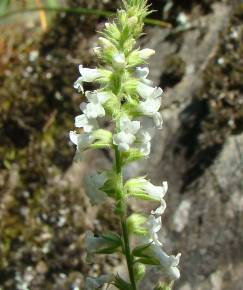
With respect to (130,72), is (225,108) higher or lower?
higher

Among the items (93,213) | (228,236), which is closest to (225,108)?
(228,236)

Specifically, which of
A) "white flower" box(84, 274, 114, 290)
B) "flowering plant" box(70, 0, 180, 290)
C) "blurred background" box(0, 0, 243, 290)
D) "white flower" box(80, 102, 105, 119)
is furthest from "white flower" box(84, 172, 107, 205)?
"blurred background" box(0, 0, 243, 290)

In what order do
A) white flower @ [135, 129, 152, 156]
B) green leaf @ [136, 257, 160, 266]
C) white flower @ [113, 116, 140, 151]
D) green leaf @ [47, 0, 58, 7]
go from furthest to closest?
green leaf @ [47, 0, 58, 7]
green leaf @ [136, 257, 160, 266]
white flower @ [135, 129, 152, 156]
white flower @ [113, 116, 140, 151]

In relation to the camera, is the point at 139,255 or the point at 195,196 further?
the point at 195,196

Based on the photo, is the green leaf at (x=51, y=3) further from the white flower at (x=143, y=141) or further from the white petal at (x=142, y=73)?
the white flower at (x=143, y=141)

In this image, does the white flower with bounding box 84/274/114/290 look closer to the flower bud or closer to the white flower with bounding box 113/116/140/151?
the white flower with bounding box 113/116/140/151

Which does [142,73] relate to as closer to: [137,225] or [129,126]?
[129,126]

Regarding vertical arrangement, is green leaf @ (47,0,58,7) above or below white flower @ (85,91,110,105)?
above

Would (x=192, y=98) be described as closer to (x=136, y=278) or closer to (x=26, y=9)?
(x=26, y=9)
